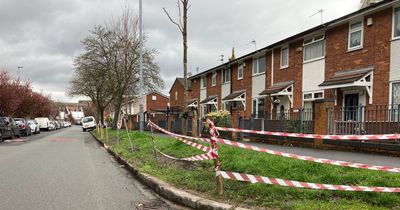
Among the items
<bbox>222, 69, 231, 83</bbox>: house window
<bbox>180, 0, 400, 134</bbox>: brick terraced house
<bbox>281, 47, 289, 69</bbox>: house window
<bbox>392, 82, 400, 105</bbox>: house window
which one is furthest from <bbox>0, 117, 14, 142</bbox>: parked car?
<bbox>392, 82, 400, 105</bbox>: house window

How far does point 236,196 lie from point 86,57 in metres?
28.2

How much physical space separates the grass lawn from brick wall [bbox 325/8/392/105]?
761cm

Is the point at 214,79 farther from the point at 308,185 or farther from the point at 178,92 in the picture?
the point at 308,185

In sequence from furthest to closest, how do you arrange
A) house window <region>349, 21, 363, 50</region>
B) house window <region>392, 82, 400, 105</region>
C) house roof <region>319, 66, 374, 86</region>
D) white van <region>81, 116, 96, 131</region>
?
white van <region>81, 116, 96, 131</region>, house window <region>349, 21, 363, 50</region>, house roof <region>319, 66, 374, 86</region>, house window <region>392, 82, 400, 105</region>

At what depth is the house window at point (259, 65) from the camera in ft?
78.9

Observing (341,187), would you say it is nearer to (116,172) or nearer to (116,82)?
(116,172)

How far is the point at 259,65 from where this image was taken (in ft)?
80.5

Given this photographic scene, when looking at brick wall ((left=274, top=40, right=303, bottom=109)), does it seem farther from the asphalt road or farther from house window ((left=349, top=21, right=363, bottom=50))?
the asphalt road

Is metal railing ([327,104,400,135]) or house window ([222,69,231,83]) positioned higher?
house window ([222,69,231,83])

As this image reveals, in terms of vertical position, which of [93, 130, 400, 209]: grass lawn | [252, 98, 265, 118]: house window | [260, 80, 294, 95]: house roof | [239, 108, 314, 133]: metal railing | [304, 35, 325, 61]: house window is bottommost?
[93, 130, 400, 209]: grass lawn

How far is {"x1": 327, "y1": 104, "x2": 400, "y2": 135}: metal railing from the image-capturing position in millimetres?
12047

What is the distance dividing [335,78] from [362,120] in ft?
14.0

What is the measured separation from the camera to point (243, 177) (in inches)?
265

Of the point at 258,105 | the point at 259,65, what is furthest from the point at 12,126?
the point at 259,65
